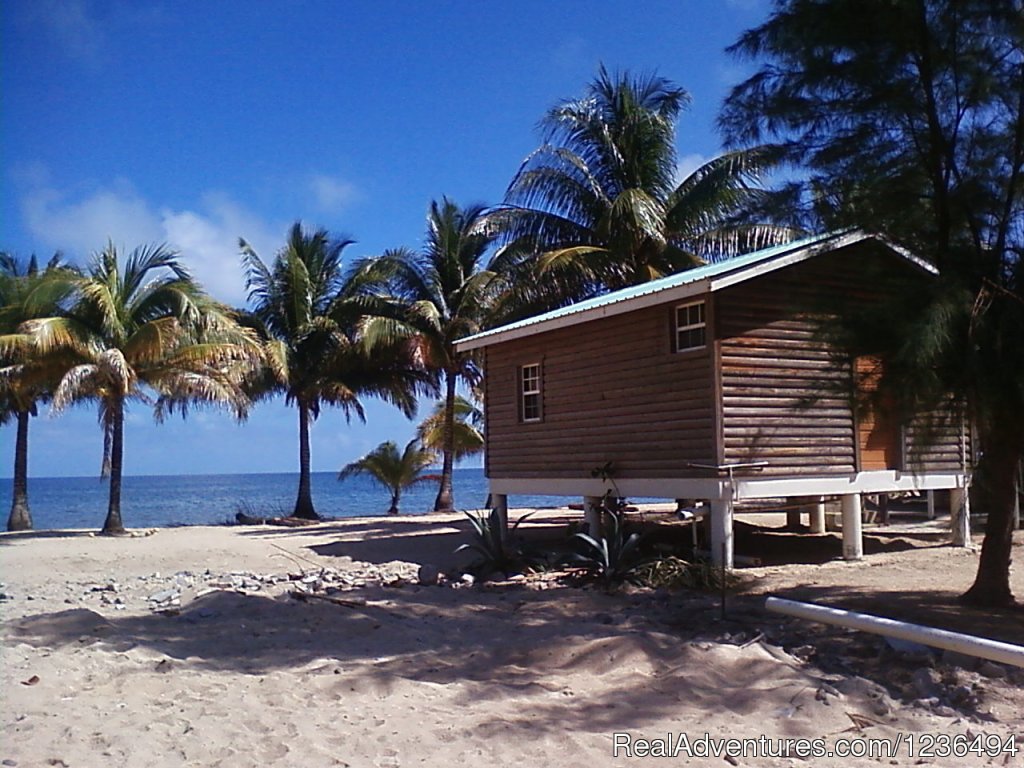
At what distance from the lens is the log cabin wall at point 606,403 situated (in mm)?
14406

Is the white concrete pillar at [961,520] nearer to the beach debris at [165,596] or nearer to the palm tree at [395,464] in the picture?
the beach debris at [165,596]

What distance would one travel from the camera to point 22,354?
2259 cm

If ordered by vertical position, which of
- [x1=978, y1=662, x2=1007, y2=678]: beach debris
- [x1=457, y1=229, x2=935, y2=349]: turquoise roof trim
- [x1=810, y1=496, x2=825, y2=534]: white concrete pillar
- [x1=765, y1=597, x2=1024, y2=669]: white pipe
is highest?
[x1=457, y1=229, x2=935, y2=349]: turquoise roof trim

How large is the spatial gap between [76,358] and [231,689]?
57.8 ft

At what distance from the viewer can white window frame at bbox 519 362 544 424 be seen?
17750mm

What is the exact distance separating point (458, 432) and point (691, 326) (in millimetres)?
17933

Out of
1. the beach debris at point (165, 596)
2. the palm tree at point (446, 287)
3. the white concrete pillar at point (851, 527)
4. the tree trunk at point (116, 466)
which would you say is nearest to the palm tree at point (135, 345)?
the tree trunk at point (116, 466)

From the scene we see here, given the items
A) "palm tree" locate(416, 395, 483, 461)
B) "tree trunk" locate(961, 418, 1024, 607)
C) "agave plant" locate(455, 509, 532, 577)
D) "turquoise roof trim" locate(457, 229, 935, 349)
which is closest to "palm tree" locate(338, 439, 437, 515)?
"palm tree" locate(416, 395, 483, 461)

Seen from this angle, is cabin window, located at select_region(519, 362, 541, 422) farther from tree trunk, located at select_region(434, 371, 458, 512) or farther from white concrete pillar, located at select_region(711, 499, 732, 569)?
tree trunk, located at select_region(434, 371, 458, 512)

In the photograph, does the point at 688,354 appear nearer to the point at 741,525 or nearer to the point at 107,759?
the point at 741,525

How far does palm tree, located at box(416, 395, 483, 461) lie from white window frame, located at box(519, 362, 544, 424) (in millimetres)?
13293

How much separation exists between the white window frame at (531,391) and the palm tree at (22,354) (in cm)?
1077

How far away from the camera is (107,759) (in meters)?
5.66

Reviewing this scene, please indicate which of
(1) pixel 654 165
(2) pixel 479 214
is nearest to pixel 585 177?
(1) pixel 654 165
